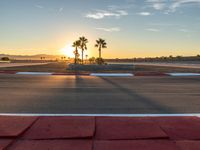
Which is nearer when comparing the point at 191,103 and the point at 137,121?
the point at 137,121

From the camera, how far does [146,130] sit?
24.6 ft

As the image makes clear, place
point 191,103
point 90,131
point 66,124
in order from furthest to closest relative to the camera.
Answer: point 191,103 → point 66,124 → point 90,131

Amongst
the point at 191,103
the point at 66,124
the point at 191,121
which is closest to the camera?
the point at 66,124

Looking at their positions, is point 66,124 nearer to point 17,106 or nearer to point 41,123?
point 41,123

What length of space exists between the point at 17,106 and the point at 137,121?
4.43 m

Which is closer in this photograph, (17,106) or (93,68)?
(17,106)

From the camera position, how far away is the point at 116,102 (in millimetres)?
12242

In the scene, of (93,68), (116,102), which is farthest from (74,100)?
(93,68)

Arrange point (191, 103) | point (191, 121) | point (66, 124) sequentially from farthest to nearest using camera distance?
point (191, 103)
point (191, 121)
point (66, 124)

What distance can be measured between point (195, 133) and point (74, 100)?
613 centimetres

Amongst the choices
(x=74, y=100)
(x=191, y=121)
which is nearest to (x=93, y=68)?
(x=74, y=100)

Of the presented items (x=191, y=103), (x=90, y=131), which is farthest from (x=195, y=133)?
(x=191, y=103)

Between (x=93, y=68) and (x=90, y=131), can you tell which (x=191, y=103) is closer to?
(x=90, y=131)

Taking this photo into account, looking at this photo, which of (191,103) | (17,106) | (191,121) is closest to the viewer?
(191,121)
